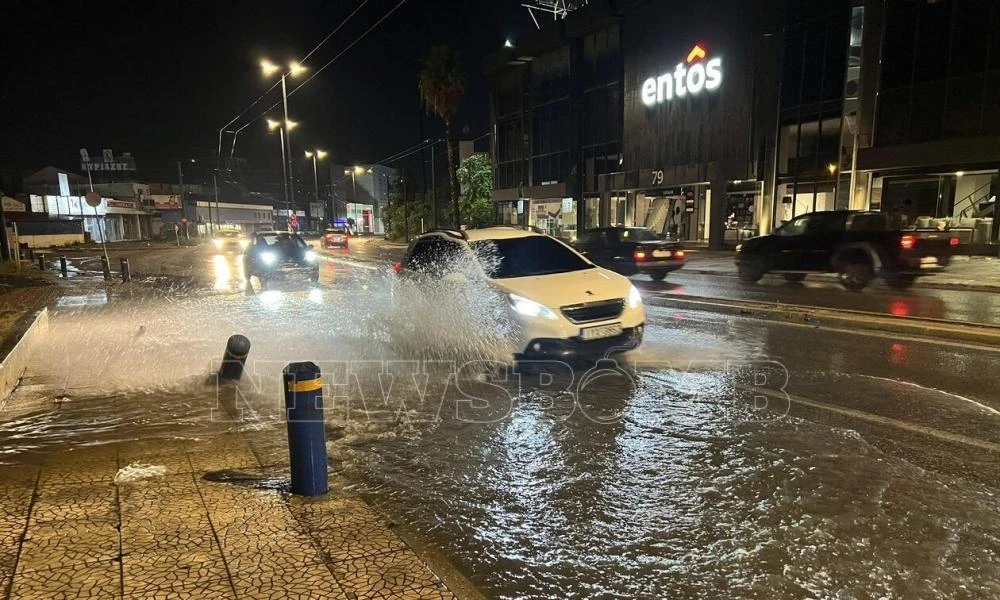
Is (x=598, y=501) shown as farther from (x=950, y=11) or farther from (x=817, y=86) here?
(x=817, y=86)

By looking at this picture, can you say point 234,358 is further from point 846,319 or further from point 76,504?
point 846,319

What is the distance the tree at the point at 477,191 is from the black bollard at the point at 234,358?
1531 inches

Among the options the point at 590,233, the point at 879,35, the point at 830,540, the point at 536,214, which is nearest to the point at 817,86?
the point at 879,35

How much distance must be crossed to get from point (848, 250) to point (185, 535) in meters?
14.2

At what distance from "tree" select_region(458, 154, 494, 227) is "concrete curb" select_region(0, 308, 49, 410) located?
37.1m

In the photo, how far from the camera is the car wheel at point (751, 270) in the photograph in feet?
50.3

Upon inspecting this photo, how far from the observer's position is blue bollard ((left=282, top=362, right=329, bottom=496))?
12.4ft

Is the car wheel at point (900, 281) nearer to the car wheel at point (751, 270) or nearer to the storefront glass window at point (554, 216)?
the car wheel at point (751, 270)

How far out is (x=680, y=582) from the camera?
2947 millimetres

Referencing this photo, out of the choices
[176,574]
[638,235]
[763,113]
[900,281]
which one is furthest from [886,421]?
[763,113]

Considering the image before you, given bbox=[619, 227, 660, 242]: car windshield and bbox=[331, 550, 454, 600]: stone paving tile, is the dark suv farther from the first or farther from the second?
bbox=[331, 550, 454, 600]: stone paving tile

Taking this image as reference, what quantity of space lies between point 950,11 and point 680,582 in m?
26.3

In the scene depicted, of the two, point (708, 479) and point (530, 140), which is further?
point (530, 140)

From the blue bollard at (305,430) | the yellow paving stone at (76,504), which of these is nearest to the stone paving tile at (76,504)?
the yellow paving stone at (76,504)
